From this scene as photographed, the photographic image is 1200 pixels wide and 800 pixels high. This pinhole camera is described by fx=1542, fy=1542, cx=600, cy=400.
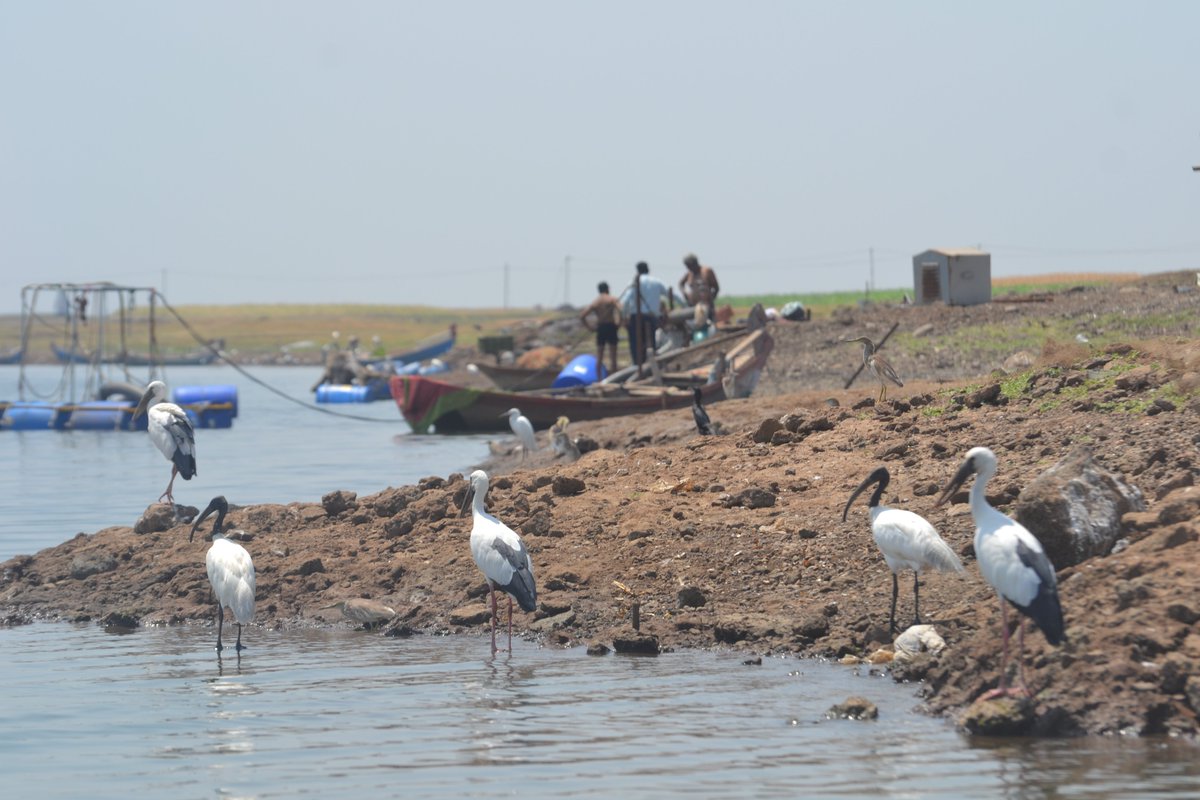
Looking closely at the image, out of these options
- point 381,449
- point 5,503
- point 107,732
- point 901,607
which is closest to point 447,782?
point 107,732

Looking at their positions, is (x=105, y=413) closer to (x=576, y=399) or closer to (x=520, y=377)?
(x=520, y=377)

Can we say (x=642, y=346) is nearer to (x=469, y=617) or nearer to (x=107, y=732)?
(x=469, y=617)

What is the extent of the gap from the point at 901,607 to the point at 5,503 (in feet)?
55.7

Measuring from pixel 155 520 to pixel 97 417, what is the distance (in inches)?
1012

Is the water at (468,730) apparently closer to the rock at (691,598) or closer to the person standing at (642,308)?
the rock at (691,598)

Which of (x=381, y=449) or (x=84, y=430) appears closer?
(x=381, y=449)

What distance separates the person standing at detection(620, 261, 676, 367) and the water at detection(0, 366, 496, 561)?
3.67 m

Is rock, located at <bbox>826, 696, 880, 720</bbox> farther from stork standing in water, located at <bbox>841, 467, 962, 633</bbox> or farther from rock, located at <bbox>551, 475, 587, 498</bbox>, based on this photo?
rock, located at <bbox>551, 475, 587, 498</bbox>

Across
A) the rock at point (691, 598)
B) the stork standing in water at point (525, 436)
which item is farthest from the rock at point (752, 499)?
the stork standing in water at point (525, 436)

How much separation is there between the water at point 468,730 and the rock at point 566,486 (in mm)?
3056

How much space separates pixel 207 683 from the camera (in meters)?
10.4

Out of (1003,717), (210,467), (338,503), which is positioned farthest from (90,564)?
(210,467)

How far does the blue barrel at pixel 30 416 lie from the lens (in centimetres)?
4059

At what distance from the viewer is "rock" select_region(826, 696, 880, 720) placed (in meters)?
8.48
